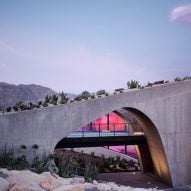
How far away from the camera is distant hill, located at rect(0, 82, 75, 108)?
2063 inches

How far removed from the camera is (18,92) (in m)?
59.6

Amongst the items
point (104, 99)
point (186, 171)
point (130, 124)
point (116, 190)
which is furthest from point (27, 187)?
point (130, 124)

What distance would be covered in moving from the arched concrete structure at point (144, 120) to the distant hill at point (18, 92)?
95.6ft

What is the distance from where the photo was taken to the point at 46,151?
17.6 m

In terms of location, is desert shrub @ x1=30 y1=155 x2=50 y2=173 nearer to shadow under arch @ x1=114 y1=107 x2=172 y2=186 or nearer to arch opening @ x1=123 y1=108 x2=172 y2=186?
shadow under arch @ x1=114 y1=107 x2=172 y2=186

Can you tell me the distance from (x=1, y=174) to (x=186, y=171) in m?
15.4

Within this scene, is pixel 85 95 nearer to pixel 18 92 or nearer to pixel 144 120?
pixel 144 120

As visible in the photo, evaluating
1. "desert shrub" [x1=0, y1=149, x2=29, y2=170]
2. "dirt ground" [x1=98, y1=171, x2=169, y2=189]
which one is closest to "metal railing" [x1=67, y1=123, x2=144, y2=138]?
"dirt ground" [x1=98, y1=171, x2=169, y2=189]

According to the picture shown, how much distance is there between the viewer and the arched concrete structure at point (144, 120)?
679 inches

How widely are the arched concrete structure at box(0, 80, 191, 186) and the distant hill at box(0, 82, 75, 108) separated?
2914 cm

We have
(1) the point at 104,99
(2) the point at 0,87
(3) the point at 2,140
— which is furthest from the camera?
(2) the point at 0,87

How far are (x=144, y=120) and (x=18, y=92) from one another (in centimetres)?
4047

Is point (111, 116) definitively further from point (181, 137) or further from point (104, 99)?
point (104, 99)

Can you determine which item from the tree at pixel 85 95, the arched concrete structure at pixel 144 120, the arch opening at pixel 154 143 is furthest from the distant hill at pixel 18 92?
the tree at pixel 85 95
